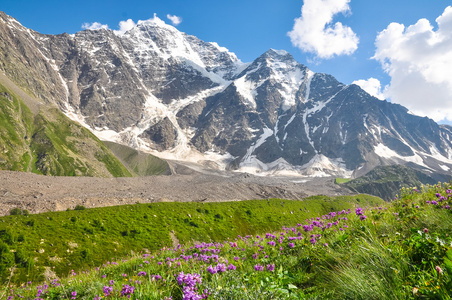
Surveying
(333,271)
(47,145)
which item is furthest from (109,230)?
(47,145)

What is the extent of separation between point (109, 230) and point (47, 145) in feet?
476

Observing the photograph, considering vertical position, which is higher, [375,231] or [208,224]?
[375,231]

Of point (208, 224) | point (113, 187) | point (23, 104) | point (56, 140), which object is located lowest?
point (208, 224)

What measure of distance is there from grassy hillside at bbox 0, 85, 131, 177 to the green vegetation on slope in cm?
11223

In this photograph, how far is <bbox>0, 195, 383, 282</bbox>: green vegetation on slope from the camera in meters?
21.9

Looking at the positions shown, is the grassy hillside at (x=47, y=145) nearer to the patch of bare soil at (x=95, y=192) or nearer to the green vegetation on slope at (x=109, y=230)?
the patch of bare soil at (x=95, y=192)

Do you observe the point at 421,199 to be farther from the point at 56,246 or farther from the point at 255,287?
the point at 56,246

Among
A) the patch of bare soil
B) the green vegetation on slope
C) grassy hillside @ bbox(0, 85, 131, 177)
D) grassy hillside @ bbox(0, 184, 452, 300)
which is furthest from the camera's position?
grassy hillside @ bbox(0, 85, 131, 177)

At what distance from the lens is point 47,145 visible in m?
142

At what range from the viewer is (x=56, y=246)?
24.1m

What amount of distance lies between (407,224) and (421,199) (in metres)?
2.82

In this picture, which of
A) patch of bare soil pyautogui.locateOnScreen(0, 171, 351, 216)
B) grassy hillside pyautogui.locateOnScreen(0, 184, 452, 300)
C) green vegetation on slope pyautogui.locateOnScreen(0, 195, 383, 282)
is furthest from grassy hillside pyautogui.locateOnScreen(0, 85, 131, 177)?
grassy hillside pyautogui.locateOnScreen(0, 184, 452, 300)

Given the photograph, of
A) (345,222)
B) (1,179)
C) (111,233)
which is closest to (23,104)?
(1,179)

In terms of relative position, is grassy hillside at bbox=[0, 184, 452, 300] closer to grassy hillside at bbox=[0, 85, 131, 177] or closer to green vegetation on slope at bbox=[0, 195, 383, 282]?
green vegetation on slope at bbox=[0, 195, 383, 282]
